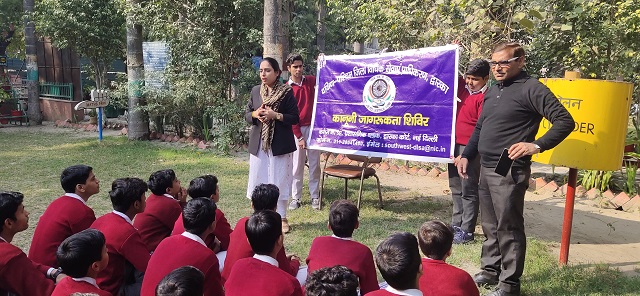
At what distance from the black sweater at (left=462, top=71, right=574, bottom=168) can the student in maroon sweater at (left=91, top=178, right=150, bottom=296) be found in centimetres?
245

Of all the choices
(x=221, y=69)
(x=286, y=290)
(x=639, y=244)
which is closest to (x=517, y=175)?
(x=286, y=290)

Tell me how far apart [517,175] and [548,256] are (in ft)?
4.80

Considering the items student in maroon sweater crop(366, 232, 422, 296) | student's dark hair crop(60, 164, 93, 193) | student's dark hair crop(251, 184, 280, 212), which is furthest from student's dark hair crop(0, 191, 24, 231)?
student in maroon sweater crop(366, 232, 422, 296)

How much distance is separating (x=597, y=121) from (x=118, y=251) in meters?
3.51

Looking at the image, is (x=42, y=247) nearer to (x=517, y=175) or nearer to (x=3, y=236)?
(x=3, y=236)

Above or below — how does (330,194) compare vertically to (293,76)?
below

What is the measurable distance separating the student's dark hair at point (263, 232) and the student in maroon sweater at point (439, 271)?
30.3 inches

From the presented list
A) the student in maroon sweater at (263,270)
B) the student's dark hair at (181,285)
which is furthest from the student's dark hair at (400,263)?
the student's dark hair at (181,285)

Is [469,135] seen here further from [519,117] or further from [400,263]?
[400,263]

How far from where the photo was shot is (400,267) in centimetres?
218

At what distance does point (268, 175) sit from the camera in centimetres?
507

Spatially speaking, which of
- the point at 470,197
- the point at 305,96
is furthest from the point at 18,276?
the point at 305,96

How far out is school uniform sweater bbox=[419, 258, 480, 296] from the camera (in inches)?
96.7

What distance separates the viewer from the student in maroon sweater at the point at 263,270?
7.61ft
